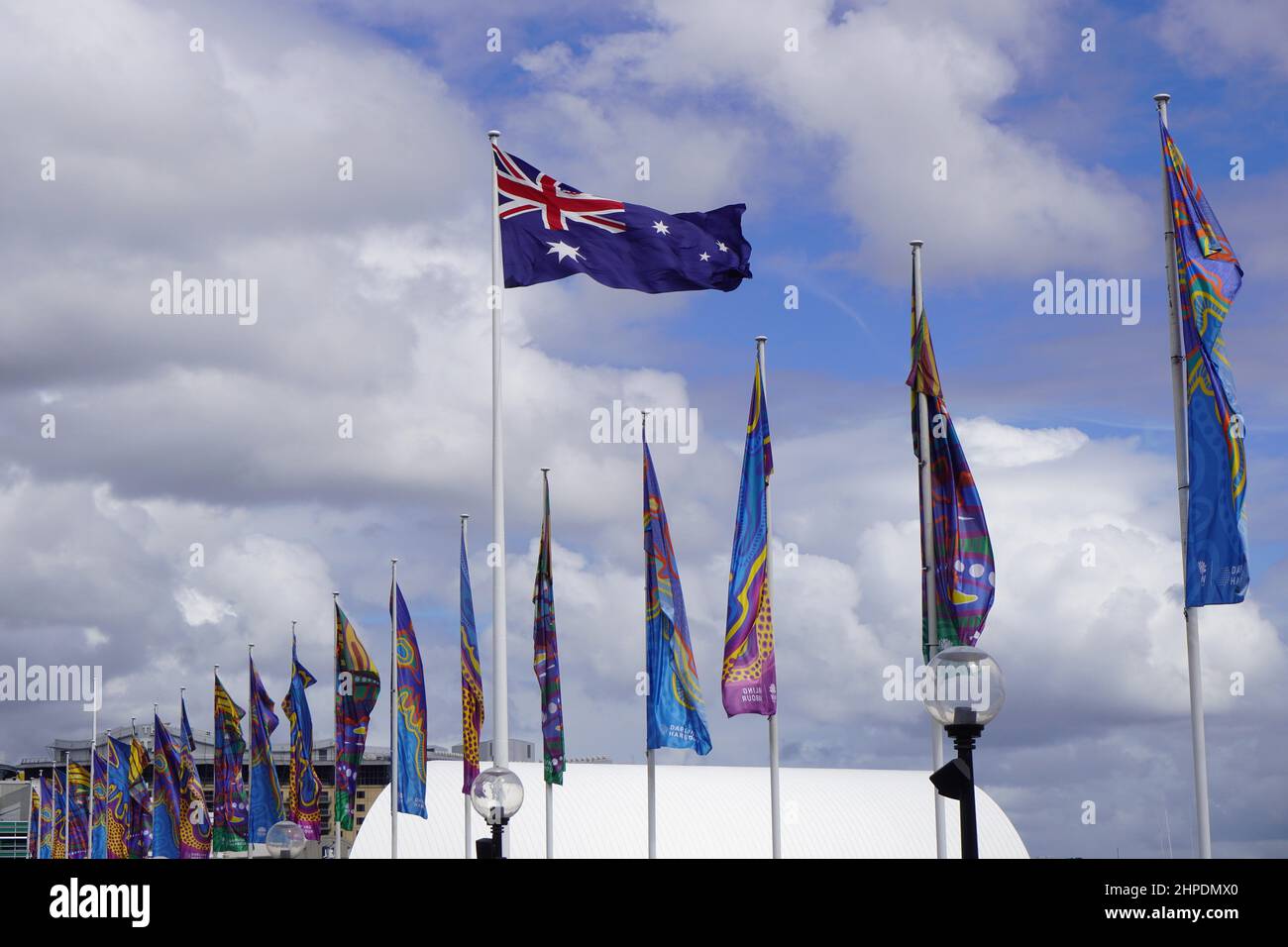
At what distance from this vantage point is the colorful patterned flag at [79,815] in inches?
3137

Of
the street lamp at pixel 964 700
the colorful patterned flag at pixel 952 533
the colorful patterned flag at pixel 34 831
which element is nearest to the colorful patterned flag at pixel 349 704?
the colorful patterned flag at pixel 952 533

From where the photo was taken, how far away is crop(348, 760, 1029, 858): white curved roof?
79562mm

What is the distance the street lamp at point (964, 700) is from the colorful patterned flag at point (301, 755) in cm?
A: 3674

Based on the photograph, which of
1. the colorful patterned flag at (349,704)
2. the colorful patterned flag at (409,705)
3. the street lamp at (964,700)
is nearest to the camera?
the street lamp at (964,700)

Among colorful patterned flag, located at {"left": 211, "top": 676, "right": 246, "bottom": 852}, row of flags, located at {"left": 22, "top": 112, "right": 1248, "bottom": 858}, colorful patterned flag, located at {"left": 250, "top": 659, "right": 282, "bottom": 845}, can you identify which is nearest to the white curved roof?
colorful patterned flag, located at {"left": 211, "top": 676, "right": 246, "bottom": 852}

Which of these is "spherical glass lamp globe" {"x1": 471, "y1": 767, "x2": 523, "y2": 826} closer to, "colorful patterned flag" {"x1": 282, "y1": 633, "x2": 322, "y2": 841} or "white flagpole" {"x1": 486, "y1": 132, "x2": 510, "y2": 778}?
"white flagpole" {"x1": 486, "y1": 132, "x2": 510, "y2": 778}

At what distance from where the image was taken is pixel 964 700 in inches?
461

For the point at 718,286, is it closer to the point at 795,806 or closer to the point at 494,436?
the point at 494,436

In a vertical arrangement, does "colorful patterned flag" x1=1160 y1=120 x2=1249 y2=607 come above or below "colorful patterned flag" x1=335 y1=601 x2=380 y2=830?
above

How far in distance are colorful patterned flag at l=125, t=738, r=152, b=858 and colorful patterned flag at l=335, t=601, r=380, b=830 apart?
83.9 feet

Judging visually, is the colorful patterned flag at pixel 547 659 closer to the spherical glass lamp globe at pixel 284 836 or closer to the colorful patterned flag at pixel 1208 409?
the spherical glass lamp globe at pixel 284 836
